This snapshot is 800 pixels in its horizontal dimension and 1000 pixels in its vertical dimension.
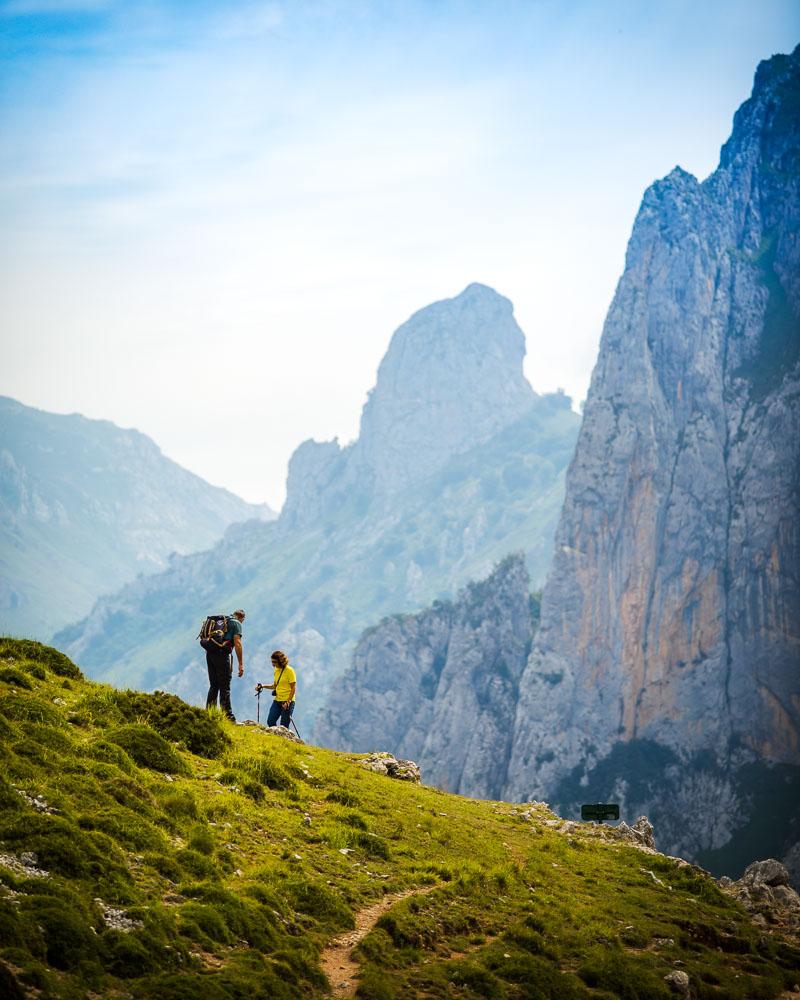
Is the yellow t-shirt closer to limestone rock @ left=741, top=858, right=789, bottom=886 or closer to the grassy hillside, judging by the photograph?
the grassy hillside

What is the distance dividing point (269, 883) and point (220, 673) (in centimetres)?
1119

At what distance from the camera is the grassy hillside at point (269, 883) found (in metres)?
17.7

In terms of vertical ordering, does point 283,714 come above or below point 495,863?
above

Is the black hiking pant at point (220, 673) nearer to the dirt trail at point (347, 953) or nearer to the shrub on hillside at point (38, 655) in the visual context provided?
the shrub on hillside at point (38, 655)

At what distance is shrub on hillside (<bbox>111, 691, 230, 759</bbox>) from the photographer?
28031mm

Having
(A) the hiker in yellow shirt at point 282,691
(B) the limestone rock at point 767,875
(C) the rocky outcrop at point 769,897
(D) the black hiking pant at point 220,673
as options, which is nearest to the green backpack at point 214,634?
(D) the black hiking pant at point 220,673

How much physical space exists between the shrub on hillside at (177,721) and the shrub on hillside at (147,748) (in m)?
1.61

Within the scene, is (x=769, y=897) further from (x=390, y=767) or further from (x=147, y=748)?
(x=147, y=748)

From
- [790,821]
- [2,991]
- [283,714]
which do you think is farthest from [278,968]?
[790,821]

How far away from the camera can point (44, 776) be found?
2134 cm

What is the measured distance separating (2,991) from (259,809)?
36.5ft

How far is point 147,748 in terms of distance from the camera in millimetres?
25516

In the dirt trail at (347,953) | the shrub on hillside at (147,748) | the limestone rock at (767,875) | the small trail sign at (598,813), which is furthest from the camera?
the limestone rock at (767,875)

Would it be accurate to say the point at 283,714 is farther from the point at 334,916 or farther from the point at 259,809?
the point at 334,916
